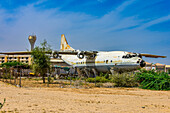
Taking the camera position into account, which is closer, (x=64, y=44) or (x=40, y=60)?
(x=40, y=60)

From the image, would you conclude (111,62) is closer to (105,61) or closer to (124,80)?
(105,61)

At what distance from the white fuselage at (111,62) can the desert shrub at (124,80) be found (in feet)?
8.21

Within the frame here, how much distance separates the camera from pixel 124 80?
1923cm

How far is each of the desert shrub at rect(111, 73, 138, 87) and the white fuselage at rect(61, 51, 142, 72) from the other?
2503mm

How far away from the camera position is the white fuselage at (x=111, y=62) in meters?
22.0

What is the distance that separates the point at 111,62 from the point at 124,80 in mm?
5436

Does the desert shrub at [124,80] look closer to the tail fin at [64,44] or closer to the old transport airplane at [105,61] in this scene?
the old transport airplane at [105,61]

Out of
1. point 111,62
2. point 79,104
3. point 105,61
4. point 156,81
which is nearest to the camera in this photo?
point 79,104

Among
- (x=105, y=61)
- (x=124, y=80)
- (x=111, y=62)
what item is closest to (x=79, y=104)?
(x=124, y=80)

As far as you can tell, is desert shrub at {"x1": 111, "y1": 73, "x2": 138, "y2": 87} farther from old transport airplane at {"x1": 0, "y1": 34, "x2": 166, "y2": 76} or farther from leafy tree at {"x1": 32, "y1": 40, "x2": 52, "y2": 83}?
leafy tree at {"x1": 32, "y1": 40, "x2": 52, "y2": 83}

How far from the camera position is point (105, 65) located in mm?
25422

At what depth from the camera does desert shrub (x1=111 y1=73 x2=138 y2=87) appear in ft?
63.0

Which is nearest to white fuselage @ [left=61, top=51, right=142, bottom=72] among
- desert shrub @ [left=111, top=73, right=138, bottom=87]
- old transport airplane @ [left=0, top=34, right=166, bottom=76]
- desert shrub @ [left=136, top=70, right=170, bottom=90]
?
old transport airplane @ [left=0, top=34, right=166, bottom=76]

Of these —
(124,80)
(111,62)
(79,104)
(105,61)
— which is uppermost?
(105,61)
